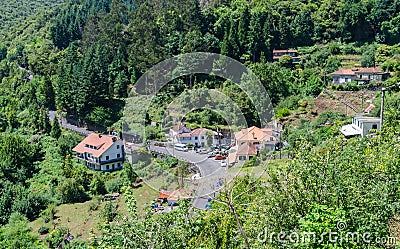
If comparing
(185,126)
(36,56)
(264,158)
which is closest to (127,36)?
(36,56)

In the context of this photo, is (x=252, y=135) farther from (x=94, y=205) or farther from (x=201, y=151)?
(x=94, y=205)

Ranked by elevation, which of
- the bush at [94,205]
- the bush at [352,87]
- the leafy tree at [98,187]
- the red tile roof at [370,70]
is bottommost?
the bush at [94,205]

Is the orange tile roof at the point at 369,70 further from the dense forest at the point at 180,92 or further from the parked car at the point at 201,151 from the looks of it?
the parked car at the point at 201,151

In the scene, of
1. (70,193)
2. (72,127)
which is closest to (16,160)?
(72,127)

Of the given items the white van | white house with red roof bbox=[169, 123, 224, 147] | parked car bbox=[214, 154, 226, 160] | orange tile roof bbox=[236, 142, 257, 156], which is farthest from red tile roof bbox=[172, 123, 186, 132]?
parked car bbox=[214, 154, 226, 160]

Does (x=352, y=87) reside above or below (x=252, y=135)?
above

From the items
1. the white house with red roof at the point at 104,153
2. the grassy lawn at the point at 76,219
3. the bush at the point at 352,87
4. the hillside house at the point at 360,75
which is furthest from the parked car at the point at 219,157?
the hillside house at the point at 360,75

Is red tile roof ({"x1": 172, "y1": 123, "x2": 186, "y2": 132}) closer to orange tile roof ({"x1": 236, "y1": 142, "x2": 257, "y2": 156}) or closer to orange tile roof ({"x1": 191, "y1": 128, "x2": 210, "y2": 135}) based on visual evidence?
orange tile roof ({"x1": 191, "y1": 128, "x2": 210, "y2": 135})
